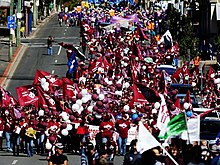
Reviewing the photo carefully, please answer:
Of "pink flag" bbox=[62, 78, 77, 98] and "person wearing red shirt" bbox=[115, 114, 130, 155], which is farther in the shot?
"pink flag" bbox=[62, 78, 77, 98]

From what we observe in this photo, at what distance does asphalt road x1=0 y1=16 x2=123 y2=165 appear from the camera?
92.4 feet

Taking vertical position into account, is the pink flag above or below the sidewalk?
above

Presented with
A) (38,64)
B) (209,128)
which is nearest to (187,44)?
(38,64)

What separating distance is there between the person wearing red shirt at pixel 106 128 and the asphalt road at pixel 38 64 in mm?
862

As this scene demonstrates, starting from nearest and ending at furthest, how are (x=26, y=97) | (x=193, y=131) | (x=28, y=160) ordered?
1. (x=193, y=131)
2. (x=28, y=160)
3. (x=26, y=97)

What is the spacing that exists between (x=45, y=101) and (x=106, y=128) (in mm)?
3781

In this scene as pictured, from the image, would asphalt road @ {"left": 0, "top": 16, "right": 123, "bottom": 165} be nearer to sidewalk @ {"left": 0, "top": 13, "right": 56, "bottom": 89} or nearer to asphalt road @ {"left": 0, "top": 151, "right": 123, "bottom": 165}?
asphalt road @ {"left": 0, "top": 151, "right": 123, "bottom": 165}

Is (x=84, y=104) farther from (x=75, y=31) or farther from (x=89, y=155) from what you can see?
(x=75, y=31)

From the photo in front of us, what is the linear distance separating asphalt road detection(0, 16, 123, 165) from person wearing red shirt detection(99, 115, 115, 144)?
86 centimetres

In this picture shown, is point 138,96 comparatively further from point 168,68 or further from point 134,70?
point 168,68

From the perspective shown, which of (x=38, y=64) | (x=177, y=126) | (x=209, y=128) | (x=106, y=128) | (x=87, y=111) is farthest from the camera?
(x=38, y=64)

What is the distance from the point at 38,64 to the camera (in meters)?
59.0

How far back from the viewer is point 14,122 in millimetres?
29953

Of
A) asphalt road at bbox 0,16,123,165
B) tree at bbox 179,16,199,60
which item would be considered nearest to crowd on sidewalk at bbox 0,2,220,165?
asphalt road at bbox 0,16,123,165
